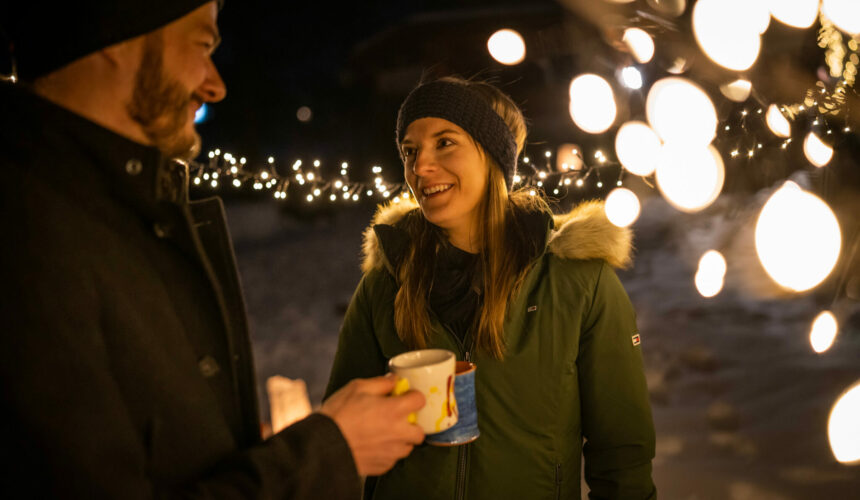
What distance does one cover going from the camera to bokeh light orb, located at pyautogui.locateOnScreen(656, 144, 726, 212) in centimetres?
370

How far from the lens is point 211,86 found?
44.2 inches

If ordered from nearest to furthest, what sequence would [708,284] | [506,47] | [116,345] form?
[116,345]
[506,47]
[708,284]

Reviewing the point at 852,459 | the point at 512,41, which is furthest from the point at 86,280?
the point at 512,41

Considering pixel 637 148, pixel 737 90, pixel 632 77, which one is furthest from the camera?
pixel 637 148

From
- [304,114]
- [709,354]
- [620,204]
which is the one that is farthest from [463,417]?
[304,114]

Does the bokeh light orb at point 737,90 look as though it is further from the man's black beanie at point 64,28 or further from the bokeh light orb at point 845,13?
the man's black beanie at point 64,28

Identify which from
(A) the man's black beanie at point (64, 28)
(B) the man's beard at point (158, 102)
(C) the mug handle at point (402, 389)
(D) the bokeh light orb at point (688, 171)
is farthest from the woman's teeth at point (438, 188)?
(D) the bokeh light orb at point (688, 171)

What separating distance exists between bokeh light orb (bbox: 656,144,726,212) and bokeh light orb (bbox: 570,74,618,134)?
50 cm

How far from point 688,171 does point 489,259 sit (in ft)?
9.52

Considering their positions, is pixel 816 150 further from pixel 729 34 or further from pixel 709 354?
pixel 709 354

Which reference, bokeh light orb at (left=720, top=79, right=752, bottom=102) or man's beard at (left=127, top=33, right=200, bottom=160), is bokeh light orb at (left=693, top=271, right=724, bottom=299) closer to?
bokeh light orb at (left=720, top=79, right=752, bottom=102)

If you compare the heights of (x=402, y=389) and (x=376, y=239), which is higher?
(x=376, y=239)

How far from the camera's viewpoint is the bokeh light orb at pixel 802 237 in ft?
10.8

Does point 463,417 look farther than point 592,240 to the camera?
No
